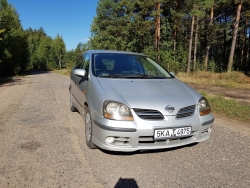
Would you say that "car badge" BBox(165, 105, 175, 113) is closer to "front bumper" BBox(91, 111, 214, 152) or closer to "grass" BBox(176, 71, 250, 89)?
"front bumper" BBox(91, 111, 214, 152)

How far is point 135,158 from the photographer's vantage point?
311cm

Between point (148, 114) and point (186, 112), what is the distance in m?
0.58

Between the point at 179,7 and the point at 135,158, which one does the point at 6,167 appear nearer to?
the point at 135,158

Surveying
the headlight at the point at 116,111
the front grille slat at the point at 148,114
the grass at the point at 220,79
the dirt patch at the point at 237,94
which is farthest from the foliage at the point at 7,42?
the front grille slat at the point at 148,114

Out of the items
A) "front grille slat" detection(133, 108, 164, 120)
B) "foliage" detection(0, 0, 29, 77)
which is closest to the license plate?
"front grille slat" detection(133, 108, 164, 120)

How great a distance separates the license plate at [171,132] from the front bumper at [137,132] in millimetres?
53

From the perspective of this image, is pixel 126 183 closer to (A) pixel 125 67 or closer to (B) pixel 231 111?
(A) pixel 125 67

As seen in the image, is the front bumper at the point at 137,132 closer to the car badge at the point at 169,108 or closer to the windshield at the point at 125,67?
the car badge at the point at 169,108

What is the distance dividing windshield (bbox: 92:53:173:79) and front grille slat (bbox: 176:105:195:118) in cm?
115

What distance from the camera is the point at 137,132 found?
270 centimetres

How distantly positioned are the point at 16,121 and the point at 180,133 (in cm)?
399

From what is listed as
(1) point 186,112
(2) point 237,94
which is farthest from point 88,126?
(2) point 237,94

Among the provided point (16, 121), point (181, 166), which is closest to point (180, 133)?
point (181, 166)

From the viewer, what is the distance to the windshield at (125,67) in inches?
151
